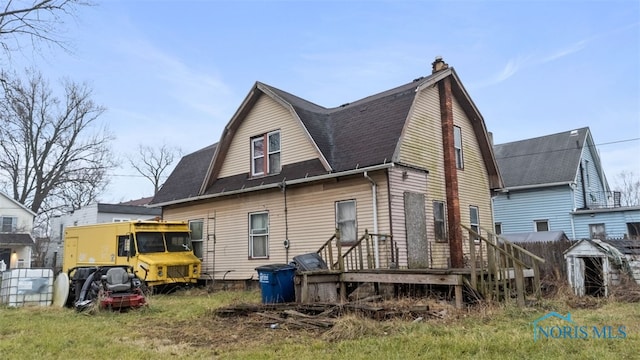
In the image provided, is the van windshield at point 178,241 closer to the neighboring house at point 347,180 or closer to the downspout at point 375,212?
the neighboring house at point 347,180

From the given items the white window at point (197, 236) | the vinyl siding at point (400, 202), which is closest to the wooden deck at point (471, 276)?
the vinyl siding at point (400, 202)

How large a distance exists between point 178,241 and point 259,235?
3.05 meters

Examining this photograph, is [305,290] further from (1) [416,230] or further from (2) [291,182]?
(2) [291,182]

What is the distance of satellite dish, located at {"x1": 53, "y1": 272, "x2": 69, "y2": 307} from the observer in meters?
11.2

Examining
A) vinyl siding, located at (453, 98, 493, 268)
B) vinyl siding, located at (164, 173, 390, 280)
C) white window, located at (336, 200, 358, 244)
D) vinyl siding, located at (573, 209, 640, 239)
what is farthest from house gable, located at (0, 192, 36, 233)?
vinyl siding, located at (573, 209, 640, 239)

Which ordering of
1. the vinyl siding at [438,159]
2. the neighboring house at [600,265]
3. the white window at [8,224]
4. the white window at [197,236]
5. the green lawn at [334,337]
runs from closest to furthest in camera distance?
the green lawn at [334,337]
the neighboring house at [600,265]
the vinyl siding at [438,159]
the white window at [197,236]
the white window at [8,224]

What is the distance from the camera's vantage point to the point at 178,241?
52.5 ft

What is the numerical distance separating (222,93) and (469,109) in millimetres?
11205

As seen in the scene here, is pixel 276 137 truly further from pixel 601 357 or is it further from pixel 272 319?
pixel 601 357

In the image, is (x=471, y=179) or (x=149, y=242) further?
(x=471, y=179)

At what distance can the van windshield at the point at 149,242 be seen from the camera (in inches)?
582

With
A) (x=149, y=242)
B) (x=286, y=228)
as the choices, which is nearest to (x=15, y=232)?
(x=149, y=242)

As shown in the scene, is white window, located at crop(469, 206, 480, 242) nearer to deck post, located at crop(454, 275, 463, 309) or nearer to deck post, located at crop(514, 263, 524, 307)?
deck post, located at crop(514, 263, 524, 307)

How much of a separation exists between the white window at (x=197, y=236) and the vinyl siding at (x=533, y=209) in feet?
52.8
